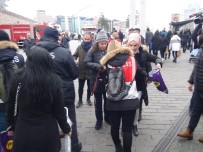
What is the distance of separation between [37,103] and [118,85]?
114 cm

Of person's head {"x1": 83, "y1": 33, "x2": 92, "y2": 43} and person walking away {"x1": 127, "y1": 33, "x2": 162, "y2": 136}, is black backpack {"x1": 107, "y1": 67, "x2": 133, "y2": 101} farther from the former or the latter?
person's head {"x1": 83, "y1": 33, "x2": 92, "y2": 43}

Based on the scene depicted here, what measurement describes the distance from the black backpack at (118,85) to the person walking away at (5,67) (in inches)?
47.5

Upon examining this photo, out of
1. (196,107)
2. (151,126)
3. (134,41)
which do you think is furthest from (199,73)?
(151,126)

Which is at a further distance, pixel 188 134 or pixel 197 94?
pixel 188 134

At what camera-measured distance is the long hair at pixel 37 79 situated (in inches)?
88.4

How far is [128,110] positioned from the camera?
3145 millimetres

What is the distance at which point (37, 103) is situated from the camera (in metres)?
2.30

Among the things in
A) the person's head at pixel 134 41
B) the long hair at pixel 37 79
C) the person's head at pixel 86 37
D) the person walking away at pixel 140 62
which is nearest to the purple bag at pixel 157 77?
the person walking away at pixel 140 62

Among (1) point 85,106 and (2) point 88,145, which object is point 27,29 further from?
(2) point 88,145

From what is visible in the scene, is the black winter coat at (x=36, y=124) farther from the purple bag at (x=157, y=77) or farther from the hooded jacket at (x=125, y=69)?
the purple bag at (x=157, y=77)

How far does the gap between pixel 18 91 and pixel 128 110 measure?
1409 mm

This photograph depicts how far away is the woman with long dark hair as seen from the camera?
2.26 meters

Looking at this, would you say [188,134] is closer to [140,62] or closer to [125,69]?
[140,62]

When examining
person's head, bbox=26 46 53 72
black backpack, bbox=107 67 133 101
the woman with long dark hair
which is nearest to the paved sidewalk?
black backpack, bbox=107 67 133 101
